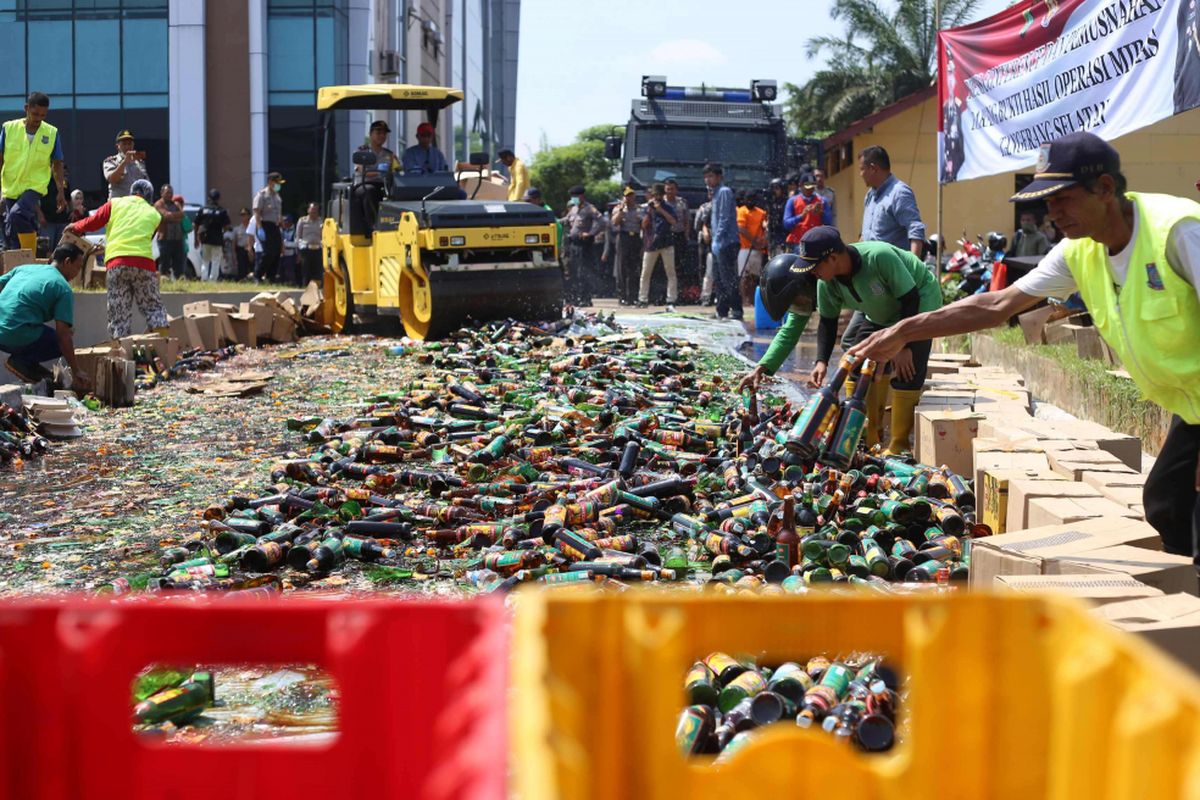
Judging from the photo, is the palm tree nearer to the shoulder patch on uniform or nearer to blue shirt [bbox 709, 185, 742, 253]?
blue shirt [bbox 709, 185, 742, 253]

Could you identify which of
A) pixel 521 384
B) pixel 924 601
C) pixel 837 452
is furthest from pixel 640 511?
pixel 924 601

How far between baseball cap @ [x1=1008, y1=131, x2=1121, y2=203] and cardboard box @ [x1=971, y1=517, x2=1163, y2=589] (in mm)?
1195

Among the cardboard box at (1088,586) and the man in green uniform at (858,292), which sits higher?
the man in green uniform at (858,292)

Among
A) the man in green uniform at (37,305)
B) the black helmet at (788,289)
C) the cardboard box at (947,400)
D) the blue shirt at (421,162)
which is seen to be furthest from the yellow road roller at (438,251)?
the black helmet at (788,289)

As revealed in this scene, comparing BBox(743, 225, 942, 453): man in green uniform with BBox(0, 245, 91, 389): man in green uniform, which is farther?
BBox(0, 245, 91, 389): man in green uniform

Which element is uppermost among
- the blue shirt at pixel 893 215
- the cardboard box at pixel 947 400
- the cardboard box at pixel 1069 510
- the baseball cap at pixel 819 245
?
the blue shirt at pixel 893 215

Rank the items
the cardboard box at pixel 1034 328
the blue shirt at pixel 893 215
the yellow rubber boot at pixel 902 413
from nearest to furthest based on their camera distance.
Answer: the yellow rubber boot at pixel 902 413 → the blue shirt at pixel 893 215 → the cardboard box at pixel 1034 328

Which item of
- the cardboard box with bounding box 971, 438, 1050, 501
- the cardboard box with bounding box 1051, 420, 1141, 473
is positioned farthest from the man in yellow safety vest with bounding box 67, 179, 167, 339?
the cardboard box with bounding box 1051, 420, 1141, 473

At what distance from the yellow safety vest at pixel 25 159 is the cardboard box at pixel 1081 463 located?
35.0 ft

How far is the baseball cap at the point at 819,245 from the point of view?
735cm

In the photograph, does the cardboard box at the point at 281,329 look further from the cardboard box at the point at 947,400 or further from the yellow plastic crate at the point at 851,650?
the yellow plastic crate at the point at 851,650

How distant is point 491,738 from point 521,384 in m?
10.6

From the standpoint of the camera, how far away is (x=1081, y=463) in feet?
21.0

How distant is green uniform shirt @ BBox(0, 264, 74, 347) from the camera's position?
1088cm
